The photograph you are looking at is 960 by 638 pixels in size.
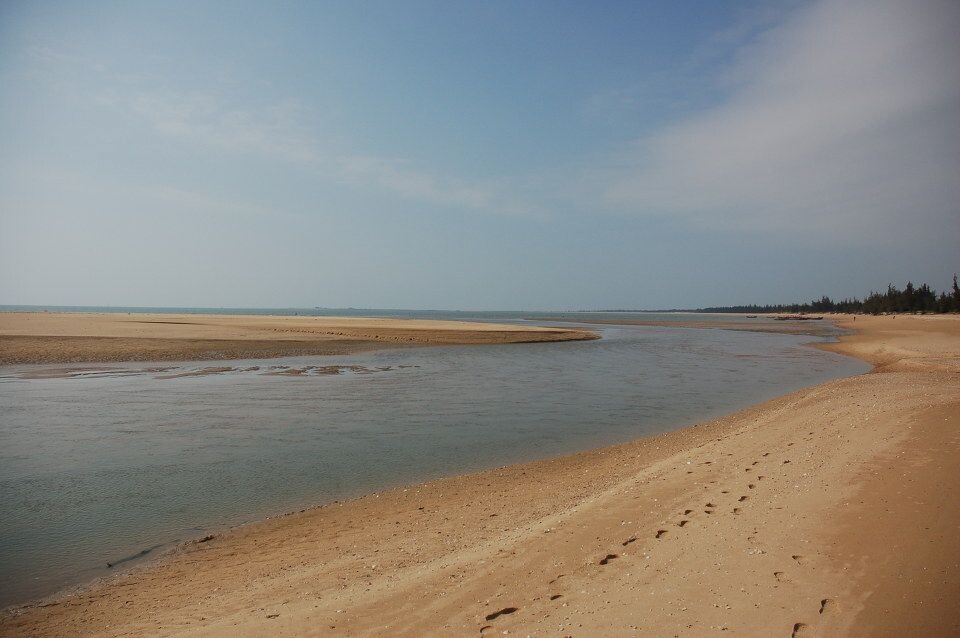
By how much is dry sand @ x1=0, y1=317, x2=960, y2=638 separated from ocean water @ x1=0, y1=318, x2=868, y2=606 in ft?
4.10

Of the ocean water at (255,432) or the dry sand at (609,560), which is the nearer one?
the dry sand at (609,560)

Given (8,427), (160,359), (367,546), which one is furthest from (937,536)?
(160,359)

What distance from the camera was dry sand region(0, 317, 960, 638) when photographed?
15.4ft

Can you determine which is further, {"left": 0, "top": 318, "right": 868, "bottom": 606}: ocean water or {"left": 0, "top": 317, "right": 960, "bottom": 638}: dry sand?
{"left": 0, "top": 318, "right": 868, "bottom": 606}: ocean water

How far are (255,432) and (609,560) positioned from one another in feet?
39.0

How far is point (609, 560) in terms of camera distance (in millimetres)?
5828

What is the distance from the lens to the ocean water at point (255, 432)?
27.9ft

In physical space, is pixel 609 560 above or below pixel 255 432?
above

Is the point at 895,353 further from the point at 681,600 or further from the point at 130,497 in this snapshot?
the point at 130,497

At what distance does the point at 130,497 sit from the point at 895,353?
144ft

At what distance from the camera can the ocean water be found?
849 cm

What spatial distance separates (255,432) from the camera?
14602 mm

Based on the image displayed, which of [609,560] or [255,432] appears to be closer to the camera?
[609,560]

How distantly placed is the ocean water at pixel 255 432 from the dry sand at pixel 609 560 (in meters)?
1.25
